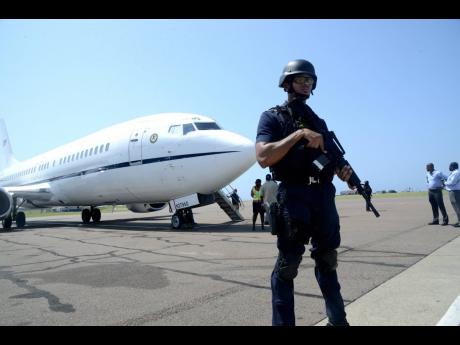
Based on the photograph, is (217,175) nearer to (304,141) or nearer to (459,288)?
(459,288)

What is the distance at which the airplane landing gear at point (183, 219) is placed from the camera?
13078 mm

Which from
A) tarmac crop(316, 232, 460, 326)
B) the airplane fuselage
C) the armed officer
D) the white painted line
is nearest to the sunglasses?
the armed officer

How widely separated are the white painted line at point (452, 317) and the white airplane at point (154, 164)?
8.48 meters

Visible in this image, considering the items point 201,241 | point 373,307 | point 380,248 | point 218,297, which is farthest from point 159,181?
point 373,307

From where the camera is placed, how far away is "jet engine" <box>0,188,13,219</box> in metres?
17.8

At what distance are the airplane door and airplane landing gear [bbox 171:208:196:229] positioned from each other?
7.65 ft

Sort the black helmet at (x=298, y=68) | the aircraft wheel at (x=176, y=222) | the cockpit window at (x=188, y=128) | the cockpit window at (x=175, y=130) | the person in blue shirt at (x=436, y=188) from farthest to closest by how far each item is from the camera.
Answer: the aircraft wheel at (x=176, y=222) < the cockpit window at (x=175, y=130) < the cockpit window at (x=188, y=128) < the person in blue shirt at (x=436, y=188) < the black helmet at (x=298, y=68)

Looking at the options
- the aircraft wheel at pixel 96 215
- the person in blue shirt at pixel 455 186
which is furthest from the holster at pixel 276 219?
the aircraft wheel at pixel 96 215

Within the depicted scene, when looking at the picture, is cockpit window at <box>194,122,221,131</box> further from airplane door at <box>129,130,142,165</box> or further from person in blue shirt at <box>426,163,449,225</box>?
person in blue shirt at <box>426,163,449,225</box>

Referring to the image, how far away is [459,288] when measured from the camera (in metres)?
4.15

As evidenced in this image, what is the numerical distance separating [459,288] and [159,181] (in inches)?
401

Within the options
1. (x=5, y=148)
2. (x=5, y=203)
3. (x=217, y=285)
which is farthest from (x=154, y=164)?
(x=5, y=148)

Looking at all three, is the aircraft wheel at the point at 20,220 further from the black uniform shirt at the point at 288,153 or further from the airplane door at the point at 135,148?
the black uniform shirt at the point at 288,153

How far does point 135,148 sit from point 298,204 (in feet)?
38.3
